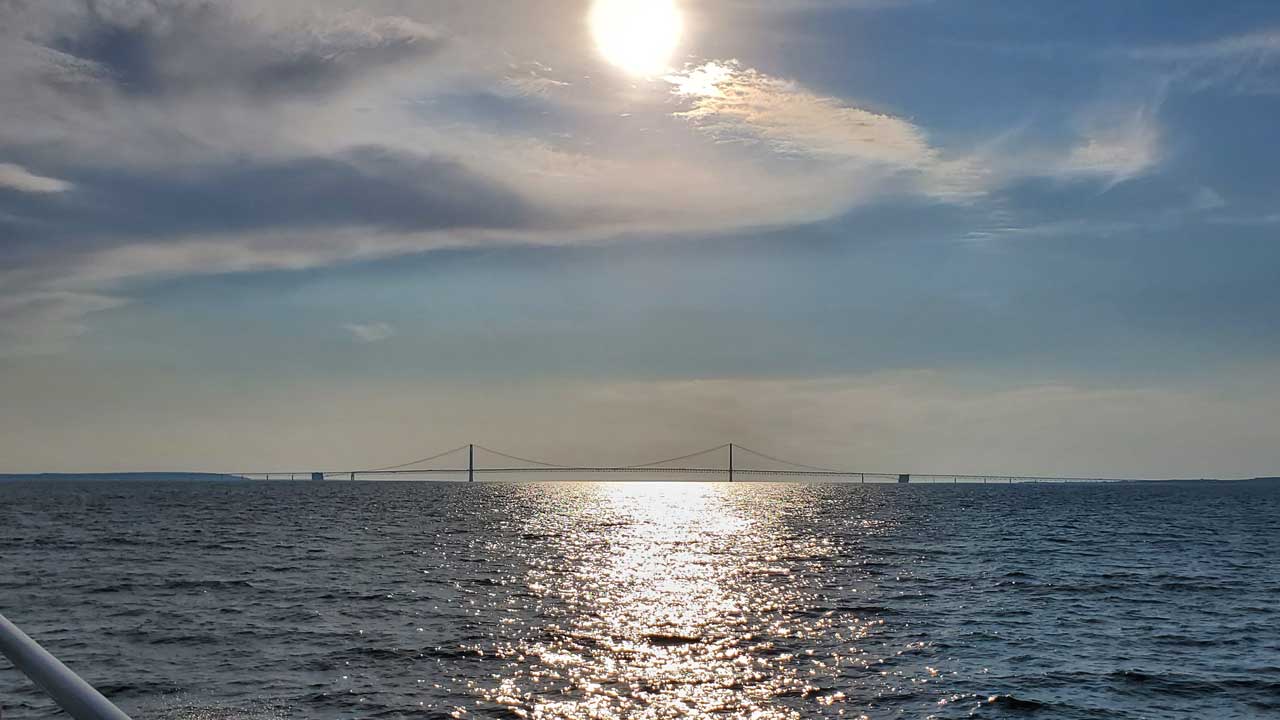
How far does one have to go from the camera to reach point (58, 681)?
333 centimetres

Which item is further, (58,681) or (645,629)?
(645,629)

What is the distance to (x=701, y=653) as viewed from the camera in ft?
117

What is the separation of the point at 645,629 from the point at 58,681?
38.9m

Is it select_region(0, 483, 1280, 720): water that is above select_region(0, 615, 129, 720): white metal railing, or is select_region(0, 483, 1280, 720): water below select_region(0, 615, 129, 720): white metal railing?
below

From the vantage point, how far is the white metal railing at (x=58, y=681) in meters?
3.11

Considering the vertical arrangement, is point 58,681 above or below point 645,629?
above

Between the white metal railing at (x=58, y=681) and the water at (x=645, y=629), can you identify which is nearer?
the white metal railing at (x=58, y=681)

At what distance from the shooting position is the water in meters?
28.7

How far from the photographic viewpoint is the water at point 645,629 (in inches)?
1131

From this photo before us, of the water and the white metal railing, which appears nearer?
the white metal railing

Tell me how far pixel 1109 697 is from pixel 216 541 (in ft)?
249

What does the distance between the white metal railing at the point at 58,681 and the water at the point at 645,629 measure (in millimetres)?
23852

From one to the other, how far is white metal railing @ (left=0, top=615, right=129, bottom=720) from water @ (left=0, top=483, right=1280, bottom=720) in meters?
23.9

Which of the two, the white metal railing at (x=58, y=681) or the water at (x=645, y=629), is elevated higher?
→ the white metal railing at (x=58, y=681)
